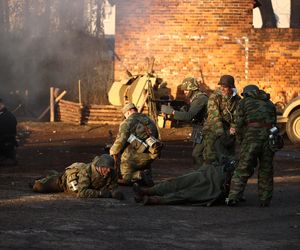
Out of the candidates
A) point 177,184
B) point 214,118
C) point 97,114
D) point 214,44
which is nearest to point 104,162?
point 177,184

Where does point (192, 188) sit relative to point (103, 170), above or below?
below

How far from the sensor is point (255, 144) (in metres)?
11.9

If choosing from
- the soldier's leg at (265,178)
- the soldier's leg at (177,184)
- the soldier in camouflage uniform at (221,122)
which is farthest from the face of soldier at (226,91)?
the soldier's leg at (177,184)

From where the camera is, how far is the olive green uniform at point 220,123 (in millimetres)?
13133

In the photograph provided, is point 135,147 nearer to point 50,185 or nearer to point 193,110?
point 193,110

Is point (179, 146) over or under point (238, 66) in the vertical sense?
under

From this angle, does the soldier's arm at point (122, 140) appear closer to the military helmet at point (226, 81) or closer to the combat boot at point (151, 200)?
the military helmet at point (226, 81)

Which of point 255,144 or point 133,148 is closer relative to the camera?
point 255,144

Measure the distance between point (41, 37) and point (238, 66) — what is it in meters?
7.41

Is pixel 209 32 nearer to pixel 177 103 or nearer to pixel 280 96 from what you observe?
pixel 280 96

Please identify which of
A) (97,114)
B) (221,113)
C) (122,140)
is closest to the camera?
(221,113)

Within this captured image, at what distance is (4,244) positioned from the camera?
28.4 ft

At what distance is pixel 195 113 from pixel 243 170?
6.49 feet

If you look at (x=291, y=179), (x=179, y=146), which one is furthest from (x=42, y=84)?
(x=291, y=179)
